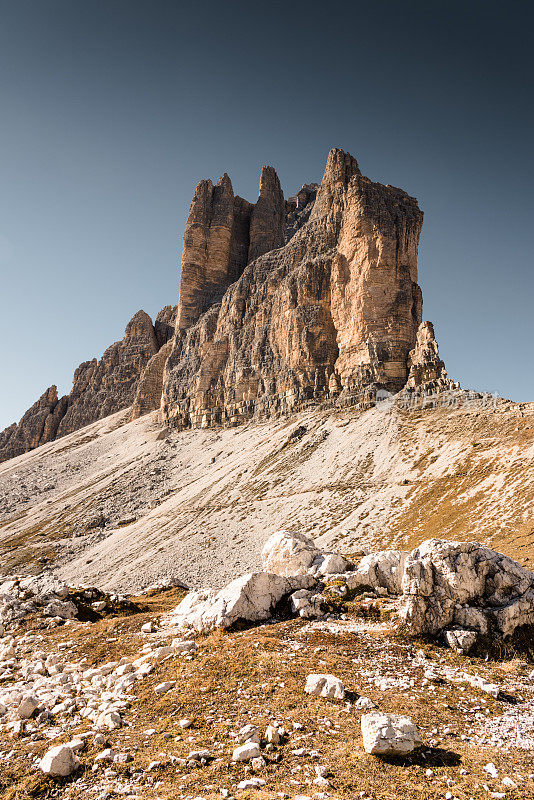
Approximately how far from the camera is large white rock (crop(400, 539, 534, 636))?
12.2 meters

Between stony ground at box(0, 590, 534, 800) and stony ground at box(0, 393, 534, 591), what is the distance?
17.9 metres

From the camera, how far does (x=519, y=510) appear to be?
33.9 m

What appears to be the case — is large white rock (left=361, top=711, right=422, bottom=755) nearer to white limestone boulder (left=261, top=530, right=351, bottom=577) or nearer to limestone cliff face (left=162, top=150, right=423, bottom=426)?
white limestone boulder (left=261, top=530, right=351, bottom=577)

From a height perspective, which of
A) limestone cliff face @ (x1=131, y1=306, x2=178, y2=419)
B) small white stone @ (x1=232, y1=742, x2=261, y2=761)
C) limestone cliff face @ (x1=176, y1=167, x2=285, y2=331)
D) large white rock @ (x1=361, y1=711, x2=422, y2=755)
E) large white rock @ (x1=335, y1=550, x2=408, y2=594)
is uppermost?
limestone cliff face @ (x1=176, y1=167, x2=285, y2=331)

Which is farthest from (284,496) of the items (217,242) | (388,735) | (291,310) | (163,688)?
(217,242)

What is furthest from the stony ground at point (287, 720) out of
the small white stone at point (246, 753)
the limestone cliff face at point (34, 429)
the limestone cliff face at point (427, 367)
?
the limestone cliff face at point (34, 429)

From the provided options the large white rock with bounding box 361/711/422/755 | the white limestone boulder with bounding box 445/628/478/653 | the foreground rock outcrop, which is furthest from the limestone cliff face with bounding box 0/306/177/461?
the large white rock with bounding box 361/711/422/755

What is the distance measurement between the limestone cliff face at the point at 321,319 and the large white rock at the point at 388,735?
234 ft

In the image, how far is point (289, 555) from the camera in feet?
62.2

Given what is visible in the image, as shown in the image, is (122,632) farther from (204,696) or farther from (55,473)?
(55,473)

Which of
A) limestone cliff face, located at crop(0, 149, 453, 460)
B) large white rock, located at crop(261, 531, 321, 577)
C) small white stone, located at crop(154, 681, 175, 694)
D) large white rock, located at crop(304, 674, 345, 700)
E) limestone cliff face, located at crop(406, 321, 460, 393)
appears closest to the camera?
large white rock, located at crop(304, 674, 345, 700)

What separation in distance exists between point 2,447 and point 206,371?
335 ft

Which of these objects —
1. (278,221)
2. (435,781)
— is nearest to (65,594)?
(435,781)

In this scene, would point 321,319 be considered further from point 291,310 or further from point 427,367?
point 427,367
